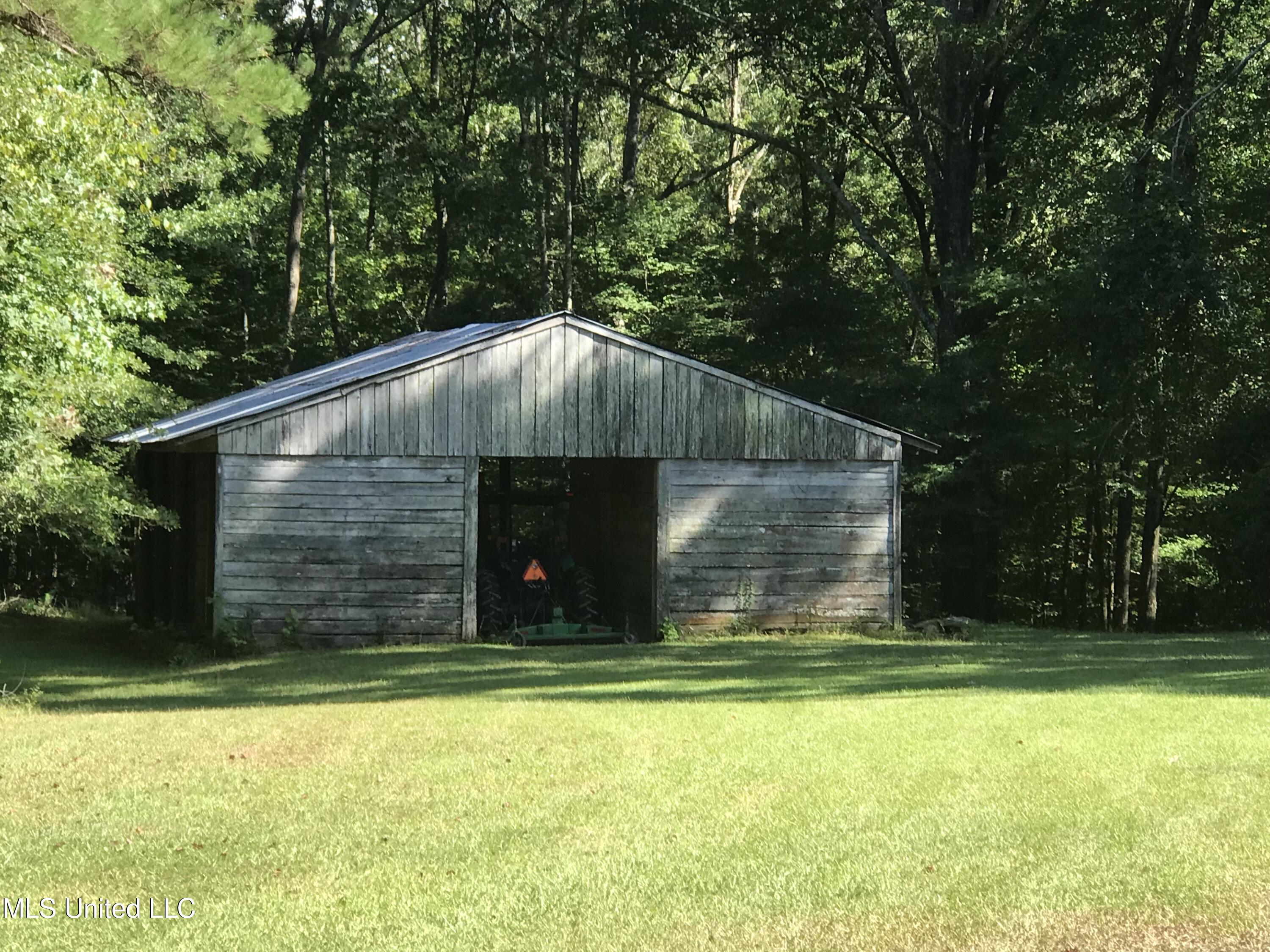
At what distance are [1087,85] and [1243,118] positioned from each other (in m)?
2.85

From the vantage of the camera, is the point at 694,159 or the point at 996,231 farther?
the point at 694,159

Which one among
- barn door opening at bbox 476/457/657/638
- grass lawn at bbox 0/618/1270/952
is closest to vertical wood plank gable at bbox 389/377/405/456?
barn door opening at bbox 476/457/657/638

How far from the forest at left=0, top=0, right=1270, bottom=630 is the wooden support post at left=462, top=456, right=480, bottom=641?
12.9 ft

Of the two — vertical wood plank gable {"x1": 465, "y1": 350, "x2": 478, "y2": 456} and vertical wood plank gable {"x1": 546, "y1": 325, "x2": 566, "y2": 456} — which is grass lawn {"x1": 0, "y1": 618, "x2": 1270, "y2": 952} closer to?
vertical wood plank gable {"x1": 465, "y1": 350, "x2": 478, "y2": 456}

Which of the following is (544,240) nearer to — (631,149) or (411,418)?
(631,149)

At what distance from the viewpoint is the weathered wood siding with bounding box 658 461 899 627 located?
20547 mm

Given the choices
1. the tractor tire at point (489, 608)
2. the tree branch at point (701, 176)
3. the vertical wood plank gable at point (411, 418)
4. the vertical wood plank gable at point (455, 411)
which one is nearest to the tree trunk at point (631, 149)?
the tree branch at point (701, 176)

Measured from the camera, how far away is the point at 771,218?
39688 millimetres

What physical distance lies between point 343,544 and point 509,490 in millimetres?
4163

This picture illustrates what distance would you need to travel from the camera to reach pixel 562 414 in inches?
781

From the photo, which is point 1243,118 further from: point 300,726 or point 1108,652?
point 300,726

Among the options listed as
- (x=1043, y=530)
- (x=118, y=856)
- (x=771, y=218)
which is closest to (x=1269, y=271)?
(x=1043, y=530)

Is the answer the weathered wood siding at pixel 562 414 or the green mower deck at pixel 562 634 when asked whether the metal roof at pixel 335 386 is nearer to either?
the weathered wood siding at pixel 562 414

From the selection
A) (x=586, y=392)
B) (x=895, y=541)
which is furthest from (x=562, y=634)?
(x=895, y=541)
